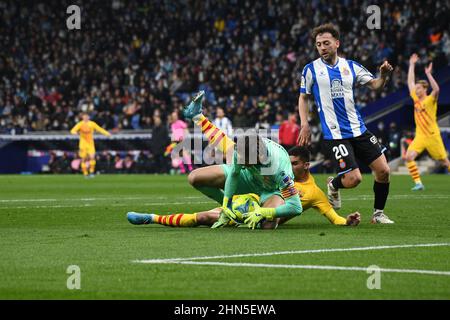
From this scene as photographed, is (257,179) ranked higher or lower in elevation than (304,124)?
lower

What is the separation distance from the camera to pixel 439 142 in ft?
73.1

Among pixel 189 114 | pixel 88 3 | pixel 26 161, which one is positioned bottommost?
pixel 26 161

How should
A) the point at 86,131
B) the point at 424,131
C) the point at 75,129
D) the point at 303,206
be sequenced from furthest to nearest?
the point at 86,131 → the point at 75,129 → the point at 424,131 → the point at 303,206

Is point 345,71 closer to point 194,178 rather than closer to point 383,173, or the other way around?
point 383,173

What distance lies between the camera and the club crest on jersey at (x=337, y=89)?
12.4m

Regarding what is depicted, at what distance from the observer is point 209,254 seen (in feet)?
28.1

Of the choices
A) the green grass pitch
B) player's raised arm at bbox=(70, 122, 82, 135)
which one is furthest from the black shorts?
player's raised arm at bbox=(70, 122, 82, 135)

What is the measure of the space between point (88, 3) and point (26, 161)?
10.4 meters

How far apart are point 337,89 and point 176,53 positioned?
103ft

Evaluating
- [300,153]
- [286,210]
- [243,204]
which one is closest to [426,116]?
[300,153]

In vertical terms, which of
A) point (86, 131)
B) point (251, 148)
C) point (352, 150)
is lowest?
point (86, 131)

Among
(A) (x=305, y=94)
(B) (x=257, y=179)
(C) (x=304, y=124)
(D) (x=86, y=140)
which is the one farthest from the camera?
(D) (x=86, y=140)

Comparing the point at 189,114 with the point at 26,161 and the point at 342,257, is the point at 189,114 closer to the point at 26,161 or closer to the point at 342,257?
the point at 342,257
